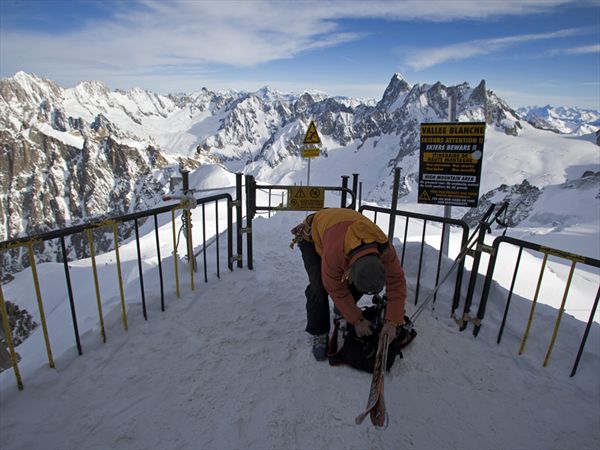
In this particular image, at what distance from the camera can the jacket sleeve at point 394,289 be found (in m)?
3.12

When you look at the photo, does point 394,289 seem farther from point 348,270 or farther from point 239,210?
point 239,210

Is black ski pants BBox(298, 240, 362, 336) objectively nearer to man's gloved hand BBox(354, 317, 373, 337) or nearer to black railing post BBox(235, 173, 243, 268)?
man's gloved hand BBox(354, 317, 373, 337)

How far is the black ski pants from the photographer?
359 centimetres

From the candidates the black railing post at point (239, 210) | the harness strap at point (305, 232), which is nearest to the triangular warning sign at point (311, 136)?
the black railing post at point (239, 210)

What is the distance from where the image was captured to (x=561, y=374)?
356cm

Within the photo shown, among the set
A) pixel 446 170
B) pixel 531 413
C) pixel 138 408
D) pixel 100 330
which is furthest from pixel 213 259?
pixel 531 413

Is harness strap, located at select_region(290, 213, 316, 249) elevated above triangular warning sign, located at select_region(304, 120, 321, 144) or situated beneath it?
situated beneath

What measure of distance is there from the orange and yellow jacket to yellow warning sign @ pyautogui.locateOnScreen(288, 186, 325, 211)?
Answer: 2419 millimetres

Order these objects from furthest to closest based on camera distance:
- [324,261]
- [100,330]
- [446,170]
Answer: [446,170], [100,330], [324,261]

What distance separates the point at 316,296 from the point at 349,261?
2.87 feet

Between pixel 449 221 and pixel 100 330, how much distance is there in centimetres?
446

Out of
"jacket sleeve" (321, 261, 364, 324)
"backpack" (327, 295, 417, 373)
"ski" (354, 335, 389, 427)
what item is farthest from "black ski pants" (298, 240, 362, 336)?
"ski" (354, 335, 389, 427)

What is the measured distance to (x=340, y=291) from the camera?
10.0 ft

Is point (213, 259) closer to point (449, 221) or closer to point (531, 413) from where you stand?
point (449, 221)
